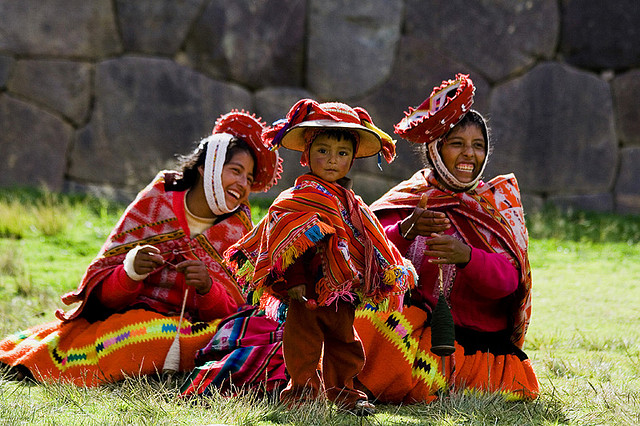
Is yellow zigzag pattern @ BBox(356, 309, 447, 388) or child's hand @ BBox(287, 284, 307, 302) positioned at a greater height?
child's hand @ BBox(287, 284, 307, 302)

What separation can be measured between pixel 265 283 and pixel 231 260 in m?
0.25

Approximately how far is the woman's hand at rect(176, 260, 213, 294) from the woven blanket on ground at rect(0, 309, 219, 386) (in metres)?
0.25

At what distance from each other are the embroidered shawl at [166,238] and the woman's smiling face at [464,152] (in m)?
1.28

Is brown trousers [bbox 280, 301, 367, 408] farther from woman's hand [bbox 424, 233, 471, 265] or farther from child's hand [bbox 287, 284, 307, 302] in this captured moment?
woman's hand [bbox 424, 233, 471, 265]

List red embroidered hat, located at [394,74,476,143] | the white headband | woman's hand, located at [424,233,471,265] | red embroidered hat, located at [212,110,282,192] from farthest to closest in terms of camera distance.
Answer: red embroidered hat, located at [212,110,282,192] → the white headband → red embroidered hat, located at [394,74,476,143] → woman's hand, located at [424,233,471,265]

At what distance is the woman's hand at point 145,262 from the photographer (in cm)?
416

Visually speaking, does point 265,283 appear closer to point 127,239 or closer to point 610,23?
point 127,239

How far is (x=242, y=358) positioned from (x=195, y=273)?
541mm

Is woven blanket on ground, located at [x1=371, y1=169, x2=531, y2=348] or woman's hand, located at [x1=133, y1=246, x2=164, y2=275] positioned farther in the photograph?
woman's hand, located at [x1=133, y1=246, x2=164, y2=275]

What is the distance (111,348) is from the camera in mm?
4184

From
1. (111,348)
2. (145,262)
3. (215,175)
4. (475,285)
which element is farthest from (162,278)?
(475,285)

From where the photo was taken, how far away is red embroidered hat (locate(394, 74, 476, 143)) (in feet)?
13.1

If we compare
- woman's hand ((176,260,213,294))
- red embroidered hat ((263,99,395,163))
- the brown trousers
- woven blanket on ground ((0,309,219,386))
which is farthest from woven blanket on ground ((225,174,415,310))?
woven blanket on ground ((0,309,219,386))

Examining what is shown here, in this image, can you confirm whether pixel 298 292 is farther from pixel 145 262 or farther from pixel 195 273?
pixel 145 262
